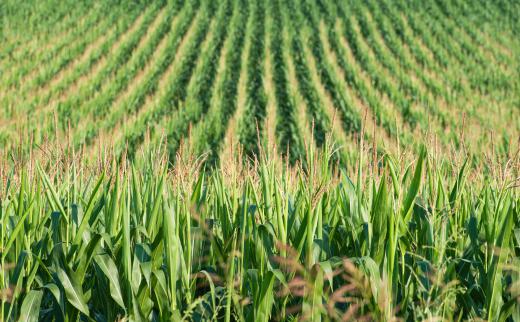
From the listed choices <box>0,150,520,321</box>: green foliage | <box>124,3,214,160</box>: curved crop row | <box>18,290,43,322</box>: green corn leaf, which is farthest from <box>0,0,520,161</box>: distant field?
<box>18,290,43,322</box>: green corn leaf

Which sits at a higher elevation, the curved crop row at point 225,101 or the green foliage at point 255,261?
the curved crop row at point 225,101

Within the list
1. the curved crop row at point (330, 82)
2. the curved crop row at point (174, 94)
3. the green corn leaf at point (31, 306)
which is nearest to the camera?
the green corn leaf at point (31, 306)

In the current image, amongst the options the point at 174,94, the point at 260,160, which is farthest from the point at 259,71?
the point at 260,160

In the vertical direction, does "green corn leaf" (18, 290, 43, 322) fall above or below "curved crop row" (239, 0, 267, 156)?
below

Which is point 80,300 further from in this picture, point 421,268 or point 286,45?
point 286,45

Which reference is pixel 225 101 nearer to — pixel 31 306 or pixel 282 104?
pixel 282 104

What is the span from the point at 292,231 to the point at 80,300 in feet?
3.00

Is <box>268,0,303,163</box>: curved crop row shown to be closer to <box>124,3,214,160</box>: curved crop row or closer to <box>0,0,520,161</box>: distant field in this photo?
<box>0,0,520,161</box>: distant field

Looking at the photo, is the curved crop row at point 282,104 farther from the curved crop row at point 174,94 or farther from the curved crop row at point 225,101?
the curved crop row at point 174,94

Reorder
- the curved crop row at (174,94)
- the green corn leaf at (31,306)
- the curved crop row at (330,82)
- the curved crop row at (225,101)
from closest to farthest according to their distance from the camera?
the green corn leaf at (31,306)
the curved crop row at (225,101)
the curved crop row at (174,94)
the curved crop row at (330,82)

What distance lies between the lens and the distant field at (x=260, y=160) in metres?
2.64

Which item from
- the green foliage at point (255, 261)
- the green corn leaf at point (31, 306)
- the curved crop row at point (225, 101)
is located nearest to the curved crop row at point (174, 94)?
the curved crop row at point (225, 101)

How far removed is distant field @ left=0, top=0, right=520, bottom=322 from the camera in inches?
104

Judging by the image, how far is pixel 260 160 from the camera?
3.44 m
